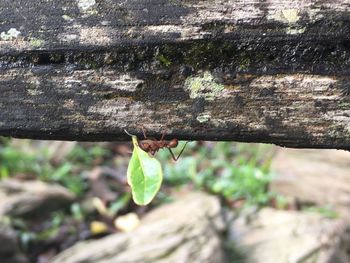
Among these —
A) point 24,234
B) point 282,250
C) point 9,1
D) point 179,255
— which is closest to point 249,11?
point 9,1

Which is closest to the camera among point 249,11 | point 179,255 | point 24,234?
point 249,11

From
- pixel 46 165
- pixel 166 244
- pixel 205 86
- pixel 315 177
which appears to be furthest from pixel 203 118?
pixel 46 165

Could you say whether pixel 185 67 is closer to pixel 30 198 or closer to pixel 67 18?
pixel 67 18

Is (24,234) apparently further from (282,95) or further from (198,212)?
(282,95)

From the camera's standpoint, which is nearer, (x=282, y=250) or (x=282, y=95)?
(x=282, y=95)

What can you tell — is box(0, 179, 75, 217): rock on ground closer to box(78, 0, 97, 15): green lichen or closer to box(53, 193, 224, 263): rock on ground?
box(53, 193, 224, 263): rock on ground

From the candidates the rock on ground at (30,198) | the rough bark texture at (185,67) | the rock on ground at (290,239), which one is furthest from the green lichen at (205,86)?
the rock on ground at (30,198)

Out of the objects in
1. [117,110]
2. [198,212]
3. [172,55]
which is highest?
[172,55]
